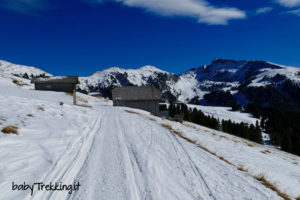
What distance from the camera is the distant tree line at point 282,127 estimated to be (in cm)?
7362

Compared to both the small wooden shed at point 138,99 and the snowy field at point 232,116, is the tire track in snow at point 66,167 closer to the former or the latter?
the small wooden shed at point 138,99

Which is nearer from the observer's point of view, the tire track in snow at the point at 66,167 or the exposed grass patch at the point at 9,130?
the tire track in snow at the point at 66,167

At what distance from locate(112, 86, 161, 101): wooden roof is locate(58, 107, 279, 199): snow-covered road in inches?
1531

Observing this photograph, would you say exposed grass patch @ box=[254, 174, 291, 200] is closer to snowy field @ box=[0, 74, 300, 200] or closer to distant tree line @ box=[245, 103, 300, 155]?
snowy field @ box=[0, 74, 300, 200]

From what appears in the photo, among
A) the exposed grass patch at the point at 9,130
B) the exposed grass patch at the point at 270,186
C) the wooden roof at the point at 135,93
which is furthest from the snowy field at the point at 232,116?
the exposed grass patch at the point at 9,130

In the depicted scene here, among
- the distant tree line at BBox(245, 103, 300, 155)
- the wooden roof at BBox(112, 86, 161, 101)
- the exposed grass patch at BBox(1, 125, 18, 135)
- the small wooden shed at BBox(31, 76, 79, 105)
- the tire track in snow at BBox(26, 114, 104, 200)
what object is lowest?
the distant tree line at BBox(245, 103, 300, 155)

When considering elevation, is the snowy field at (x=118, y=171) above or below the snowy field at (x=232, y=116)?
above

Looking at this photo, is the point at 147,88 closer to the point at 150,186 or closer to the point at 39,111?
the point at 39,111

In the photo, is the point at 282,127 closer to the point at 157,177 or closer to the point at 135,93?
the point at 135,93

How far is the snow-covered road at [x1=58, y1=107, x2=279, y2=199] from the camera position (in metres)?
4.45

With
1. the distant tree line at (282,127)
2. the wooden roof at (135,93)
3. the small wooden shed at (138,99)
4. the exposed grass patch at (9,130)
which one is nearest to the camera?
the exposed grass patch at (9,130)

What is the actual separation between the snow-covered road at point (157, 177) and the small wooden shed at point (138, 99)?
127 ft

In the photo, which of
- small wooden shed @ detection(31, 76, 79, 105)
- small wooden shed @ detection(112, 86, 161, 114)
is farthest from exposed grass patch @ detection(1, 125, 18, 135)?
small wooden shed @ detection(112, 86, 161, 114)

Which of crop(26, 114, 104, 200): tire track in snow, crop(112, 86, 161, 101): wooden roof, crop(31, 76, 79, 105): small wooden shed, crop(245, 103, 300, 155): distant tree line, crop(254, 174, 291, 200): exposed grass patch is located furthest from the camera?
crop(245, 103, 300, 155): distant tree line
